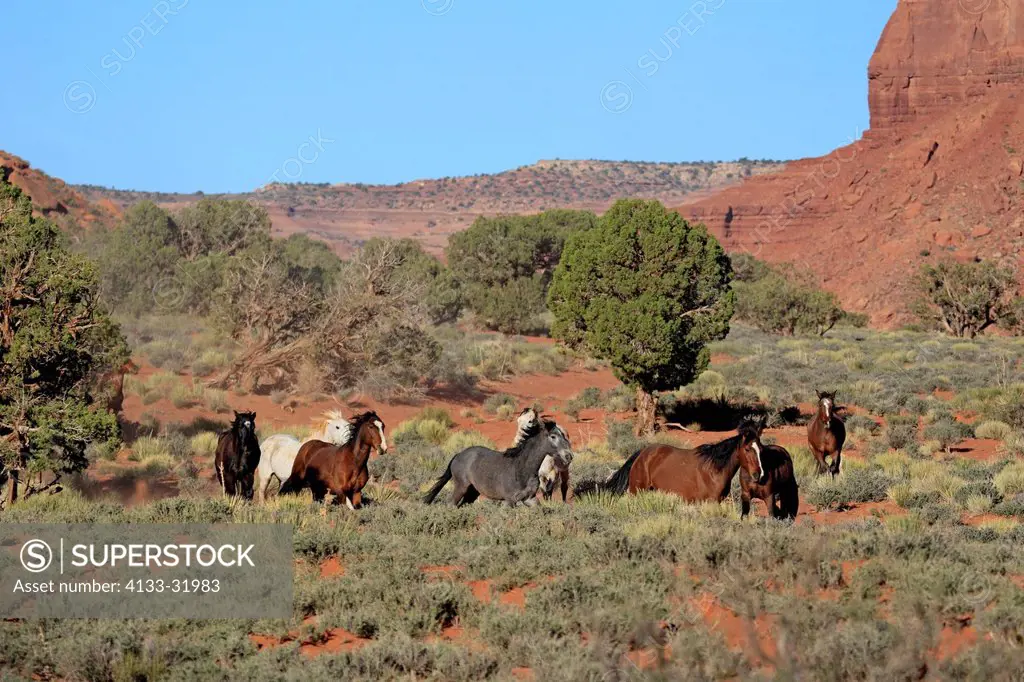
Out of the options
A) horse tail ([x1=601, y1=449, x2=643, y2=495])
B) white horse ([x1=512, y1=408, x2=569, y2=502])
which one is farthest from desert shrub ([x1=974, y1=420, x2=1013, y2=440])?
white horse ([x1=512, y1=408, x2=569, y2=502])

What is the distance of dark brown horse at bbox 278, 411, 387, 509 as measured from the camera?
13539 mm

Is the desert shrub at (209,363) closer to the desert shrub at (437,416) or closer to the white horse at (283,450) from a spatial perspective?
the desert shrub at (437,416)

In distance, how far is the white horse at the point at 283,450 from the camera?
15297 mm

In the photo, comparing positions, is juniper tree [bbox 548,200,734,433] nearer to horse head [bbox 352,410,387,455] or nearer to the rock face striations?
horse head [bbox 352,410,387,455]

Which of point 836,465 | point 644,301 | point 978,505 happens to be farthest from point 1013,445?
point 644,301

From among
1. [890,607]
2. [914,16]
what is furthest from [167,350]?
[914,16]

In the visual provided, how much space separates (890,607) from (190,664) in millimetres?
5450

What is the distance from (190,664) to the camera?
8164 millimetres

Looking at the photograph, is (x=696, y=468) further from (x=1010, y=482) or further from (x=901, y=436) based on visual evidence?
(x=901, y=436)

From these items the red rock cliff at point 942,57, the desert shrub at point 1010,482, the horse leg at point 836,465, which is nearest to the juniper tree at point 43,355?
the horse leg at point 836,465

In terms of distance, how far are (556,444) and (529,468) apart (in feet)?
1.54

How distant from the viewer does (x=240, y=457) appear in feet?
48.7

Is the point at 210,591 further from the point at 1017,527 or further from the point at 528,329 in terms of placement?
the point at 528,329

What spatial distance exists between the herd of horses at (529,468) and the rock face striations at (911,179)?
78.8m
